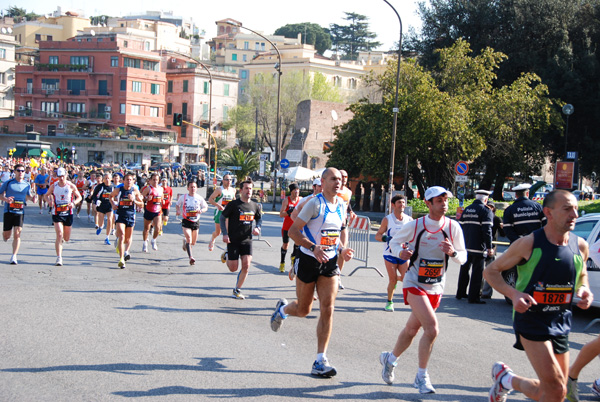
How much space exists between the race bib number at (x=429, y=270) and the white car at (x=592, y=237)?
4177 millimetres

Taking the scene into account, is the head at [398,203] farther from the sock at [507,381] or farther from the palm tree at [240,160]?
the palm tree at [240,160]

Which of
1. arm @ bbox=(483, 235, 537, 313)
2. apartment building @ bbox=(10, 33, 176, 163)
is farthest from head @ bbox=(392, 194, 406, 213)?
apartment building @ bbox=(10, 33, 176, 163)

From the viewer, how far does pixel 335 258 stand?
6562mm

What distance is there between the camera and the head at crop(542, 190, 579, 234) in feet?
→ 14.9

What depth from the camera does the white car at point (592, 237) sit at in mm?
9562

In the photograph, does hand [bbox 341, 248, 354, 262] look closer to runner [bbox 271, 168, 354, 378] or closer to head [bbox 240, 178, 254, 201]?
runner [bbox 271, 168, 354, 378]

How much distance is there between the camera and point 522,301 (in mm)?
4441

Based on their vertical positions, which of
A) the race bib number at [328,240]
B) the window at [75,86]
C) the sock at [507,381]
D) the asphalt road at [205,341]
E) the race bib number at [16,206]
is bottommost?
the asphalt road at [205,341]

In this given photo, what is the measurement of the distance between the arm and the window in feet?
273

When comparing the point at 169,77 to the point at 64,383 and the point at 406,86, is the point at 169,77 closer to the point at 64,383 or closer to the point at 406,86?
the point at 406,86

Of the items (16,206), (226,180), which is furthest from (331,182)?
(16,206)

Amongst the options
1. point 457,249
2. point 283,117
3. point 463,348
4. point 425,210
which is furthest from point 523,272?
point 283,117

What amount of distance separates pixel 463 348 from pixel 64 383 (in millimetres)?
4523

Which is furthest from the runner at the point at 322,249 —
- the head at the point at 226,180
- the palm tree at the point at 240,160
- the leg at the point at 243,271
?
the palm tree at the point at 240,160
